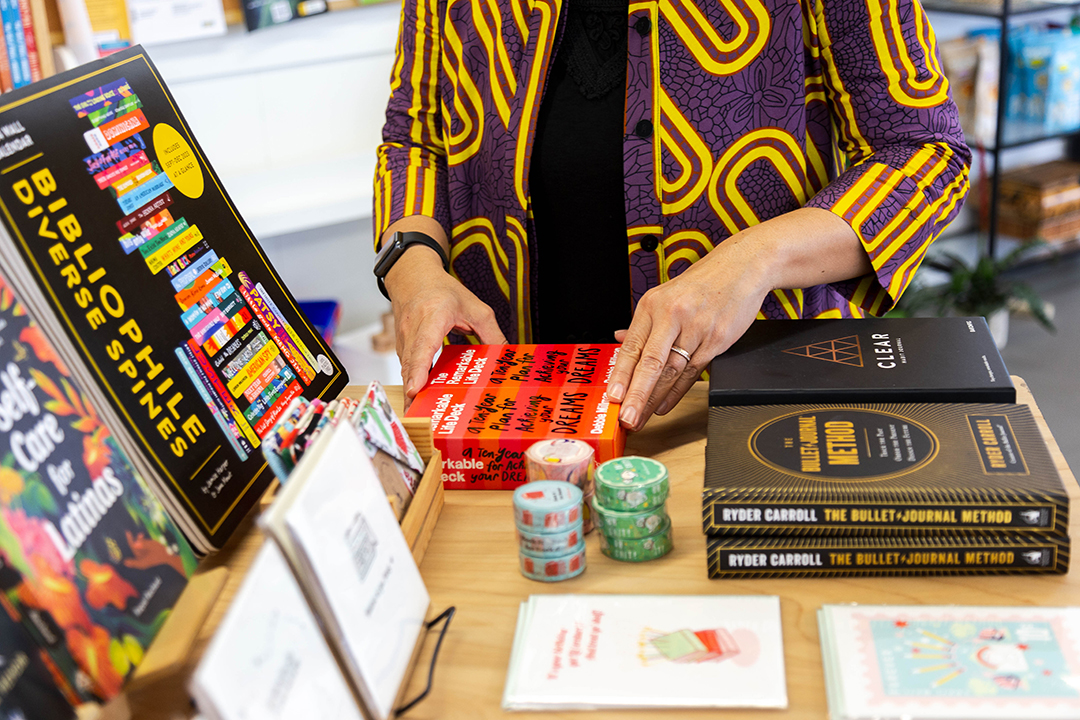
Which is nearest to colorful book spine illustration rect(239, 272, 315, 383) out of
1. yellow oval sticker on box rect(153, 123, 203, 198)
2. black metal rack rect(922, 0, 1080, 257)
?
yellow oval sticker on box rect(153, 123, 203, 198)

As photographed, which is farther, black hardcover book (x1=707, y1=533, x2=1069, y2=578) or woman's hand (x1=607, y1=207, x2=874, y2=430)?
woman's hand (x1=607, y1=207, x2=874, y2=430)

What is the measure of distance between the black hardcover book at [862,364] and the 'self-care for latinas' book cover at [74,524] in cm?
61

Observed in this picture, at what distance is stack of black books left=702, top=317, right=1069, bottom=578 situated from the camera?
2.80 ft

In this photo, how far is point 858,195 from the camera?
125cm

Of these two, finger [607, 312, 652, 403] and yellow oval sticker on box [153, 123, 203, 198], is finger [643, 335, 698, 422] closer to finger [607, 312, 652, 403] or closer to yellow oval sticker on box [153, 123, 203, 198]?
finger [607, 312, 652, 403]

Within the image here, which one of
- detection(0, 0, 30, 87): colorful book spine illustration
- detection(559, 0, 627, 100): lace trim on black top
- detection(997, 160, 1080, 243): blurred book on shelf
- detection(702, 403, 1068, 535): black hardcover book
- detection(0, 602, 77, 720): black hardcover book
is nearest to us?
detection(0, 602, 77, 720): black hardcover book

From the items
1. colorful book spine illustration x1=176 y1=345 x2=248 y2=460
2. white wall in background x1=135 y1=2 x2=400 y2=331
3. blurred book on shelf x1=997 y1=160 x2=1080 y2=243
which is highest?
colorful book spine illustration x1=176 y1=345 x2=248 y2=460

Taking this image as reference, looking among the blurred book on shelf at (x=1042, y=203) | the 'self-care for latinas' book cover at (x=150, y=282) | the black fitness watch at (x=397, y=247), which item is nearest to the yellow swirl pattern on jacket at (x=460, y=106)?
the black fitness watch at (x=397, y=247)

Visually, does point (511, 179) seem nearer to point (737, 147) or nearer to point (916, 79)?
point (737, 147)

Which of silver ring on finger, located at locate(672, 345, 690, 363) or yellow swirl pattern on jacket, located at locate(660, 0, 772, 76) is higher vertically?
yellow swirl pattern on jacket, located at locate(660, 0, 772, 76)

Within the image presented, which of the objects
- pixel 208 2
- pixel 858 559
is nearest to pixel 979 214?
pixel 208 2

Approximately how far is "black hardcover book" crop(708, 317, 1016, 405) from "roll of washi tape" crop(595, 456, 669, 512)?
0.17 m

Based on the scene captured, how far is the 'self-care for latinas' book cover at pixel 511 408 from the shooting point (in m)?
1.08

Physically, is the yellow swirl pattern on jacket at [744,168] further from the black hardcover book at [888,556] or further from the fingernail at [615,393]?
the black hardcover book at [888,556]
